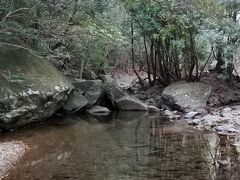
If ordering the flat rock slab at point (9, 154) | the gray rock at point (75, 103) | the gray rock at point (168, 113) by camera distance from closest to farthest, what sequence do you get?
the flat rock slab at point (9, 154), the gray rock at point (75, 103), the gray rock at point (168, 113)

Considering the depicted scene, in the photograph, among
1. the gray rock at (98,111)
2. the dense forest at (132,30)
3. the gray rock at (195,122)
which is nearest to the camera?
the dense forest at (132,30)

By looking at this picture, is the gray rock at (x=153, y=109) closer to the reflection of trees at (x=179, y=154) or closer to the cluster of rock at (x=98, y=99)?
the cluster of rock at (x=98, y=99)

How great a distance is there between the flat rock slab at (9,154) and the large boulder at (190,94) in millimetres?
8675

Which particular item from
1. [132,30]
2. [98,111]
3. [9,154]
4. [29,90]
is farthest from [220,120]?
[132,30]

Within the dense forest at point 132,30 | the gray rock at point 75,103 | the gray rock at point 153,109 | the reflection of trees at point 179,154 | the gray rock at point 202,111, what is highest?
the dense forest at point 132,30

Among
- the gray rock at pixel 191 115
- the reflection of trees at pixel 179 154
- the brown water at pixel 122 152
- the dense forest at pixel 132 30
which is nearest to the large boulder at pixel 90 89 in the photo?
the dense forest at pixel 132 30

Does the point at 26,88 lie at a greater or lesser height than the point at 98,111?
greater

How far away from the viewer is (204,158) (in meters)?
8.61

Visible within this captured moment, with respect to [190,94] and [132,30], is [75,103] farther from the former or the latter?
[132,30]

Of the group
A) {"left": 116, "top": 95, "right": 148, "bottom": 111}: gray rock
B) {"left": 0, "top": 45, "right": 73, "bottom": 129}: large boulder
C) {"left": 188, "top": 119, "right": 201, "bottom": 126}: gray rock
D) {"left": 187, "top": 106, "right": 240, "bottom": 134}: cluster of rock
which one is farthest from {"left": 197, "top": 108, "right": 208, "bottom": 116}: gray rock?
{"left": 0, "top": 45, "right": 73, "bottom": 129}: large boulder

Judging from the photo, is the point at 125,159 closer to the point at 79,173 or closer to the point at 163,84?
the point at 79,173

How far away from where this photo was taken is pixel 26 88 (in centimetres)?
1177

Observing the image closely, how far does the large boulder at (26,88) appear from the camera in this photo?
36.1 ft

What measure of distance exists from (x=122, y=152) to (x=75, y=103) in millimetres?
6460
